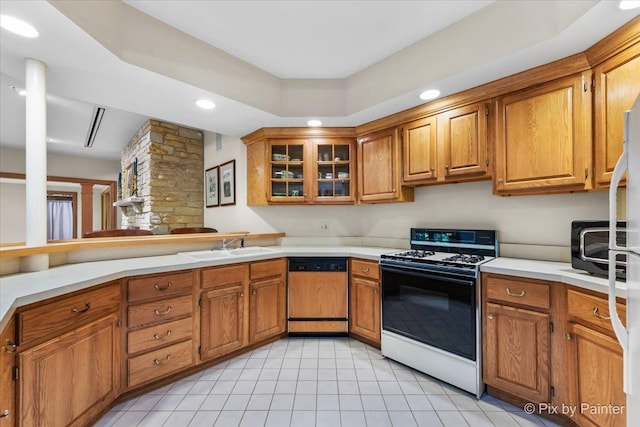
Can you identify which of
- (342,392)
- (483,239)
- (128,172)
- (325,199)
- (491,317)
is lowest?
(342,392)

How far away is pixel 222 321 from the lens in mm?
2238

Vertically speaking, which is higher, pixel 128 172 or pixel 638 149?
pixel 128 172

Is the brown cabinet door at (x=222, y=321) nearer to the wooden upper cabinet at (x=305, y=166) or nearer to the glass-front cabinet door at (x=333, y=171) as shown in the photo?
the wooden upper cabinet at (x=305, y=166)

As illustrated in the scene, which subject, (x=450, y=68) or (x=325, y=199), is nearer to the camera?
(x=450, y=68)

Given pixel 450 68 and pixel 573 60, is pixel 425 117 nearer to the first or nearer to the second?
pixel 450 68

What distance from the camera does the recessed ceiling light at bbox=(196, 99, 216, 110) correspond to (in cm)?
241

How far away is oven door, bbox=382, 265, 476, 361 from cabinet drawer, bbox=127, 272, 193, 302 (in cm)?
157

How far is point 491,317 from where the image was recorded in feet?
5.87

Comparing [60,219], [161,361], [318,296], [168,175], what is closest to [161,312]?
[161,361]

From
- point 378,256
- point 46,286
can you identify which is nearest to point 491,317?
point 378,256

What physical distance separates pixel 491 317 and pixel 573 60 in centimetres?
172

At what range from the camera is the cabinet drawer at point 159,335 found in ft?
5.84

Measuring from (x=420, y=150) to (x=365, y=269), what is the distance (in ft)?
3.96

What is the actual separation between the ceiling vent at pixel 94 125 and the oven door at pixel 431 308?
13.7 ft
